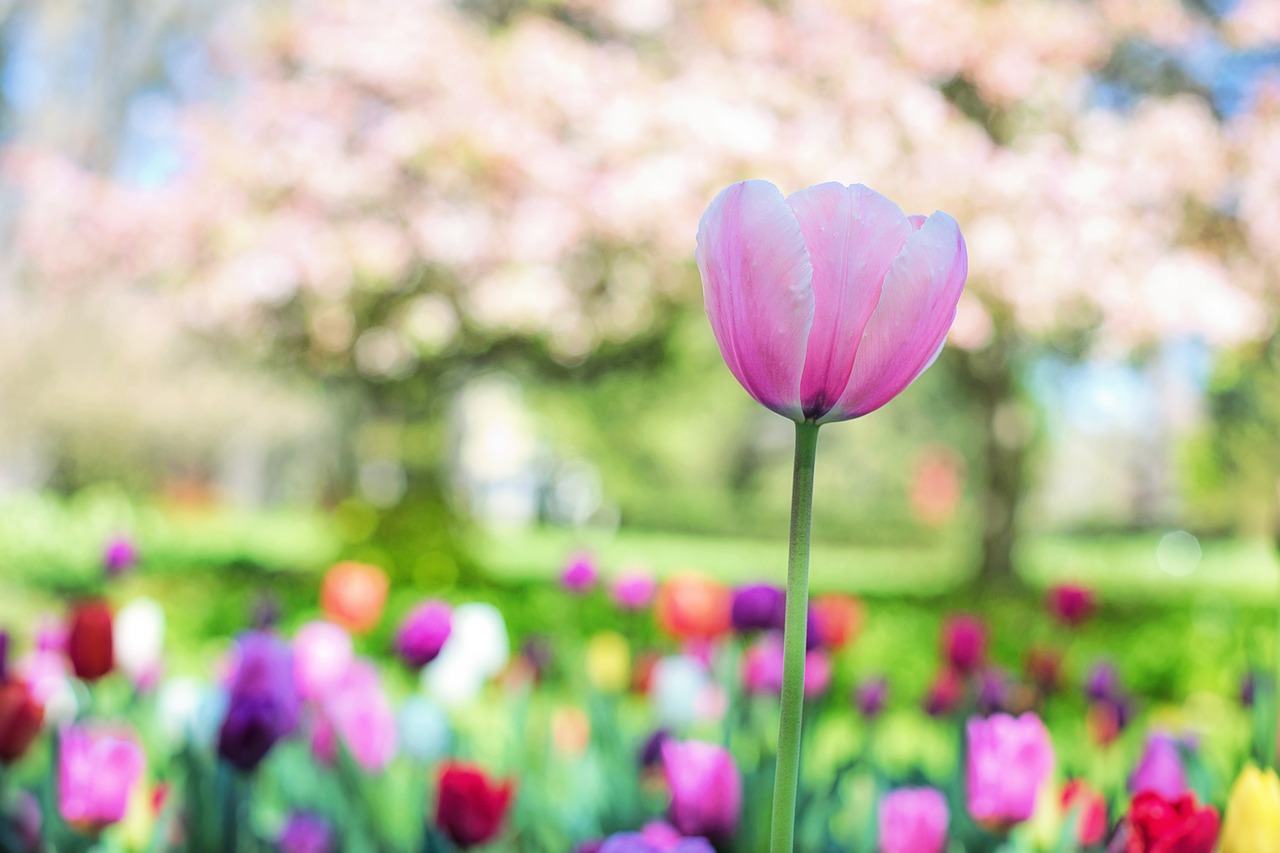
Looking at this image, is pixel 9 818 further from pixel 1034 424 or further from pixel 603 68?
pixel 1034 424

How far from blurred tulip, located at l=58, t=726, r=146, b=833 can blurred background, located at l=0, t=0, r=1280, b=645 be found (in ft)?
8.08

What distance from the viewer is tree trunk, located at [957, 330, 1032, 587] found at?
345 inches

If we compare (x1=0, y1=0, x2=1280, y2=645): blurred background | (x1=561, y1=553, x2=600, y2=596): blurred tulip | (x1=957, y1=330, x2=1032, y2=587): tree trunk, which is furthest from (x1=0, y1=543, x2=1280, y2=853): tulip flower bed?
(x1=957, y1=330, x2=1032, y2=587): tree trunk

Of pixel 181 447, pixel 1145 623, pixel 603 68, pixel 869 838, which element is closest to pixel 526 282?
pixel 603 68

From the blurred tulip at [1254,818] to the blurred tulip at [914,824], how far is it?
0.40 metres

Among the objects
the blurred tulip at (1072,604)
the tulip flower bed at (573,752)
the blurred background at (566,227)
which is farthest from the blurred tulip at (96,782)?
the blurred background at (566,227)

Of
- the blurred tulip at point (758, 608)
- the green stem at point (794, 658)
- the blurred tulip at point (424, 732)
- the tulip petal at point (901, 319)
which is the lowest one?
the blurred tulip at point (424, 732)

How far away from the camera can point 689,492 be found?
78.0ft

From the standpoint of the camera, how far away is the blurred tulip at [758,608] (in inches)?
85.8

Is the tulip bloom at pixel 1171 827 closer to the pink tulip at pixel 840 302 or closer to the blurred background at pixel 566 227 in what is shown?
the pink tulip at pixel 840 302

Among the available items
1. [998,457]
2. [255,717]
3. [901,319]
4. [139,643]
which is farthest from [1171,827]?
[998,457]

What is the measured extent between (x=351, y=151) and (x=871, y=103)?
3.73 meters

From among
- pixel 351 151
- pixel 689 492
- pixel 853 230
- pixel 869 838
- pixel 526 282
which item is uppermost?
pixel 351 151

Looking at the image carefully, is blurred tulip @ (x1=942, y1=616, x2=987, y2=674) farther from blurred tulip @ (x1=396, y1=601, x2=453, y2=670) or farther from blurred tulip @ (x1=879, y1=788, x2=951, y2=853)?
blurred tulip @ (x1=396, y1=601, x2=453, y2=670)
